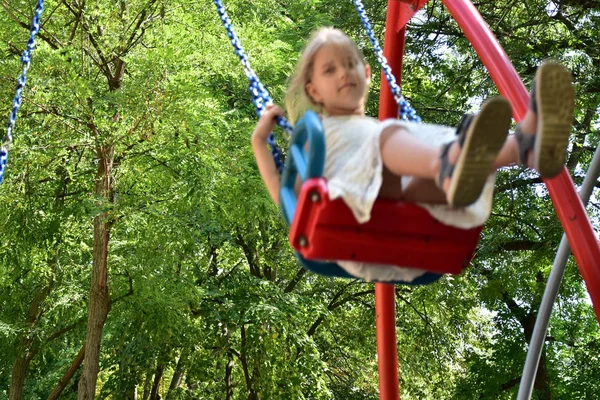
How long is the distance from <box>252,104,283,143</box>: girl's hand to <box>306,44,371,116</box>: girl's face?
0.56 feet

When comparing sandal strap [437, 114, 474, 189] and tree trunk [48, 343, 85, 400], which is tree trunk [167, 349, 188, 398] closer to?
tree trunk [48, 343, 85, 400]

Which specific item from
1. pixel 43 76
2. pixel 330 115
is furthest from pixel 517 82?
pixel 43 76

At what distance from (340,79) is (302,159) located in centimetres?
30

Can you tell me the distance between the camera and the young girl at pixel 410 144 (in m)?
2.16

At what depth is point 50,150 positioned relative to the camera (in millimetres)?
8047

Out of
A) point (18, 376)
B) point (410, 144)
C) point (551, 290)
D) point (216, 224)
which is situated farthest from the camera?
point (18, 376)

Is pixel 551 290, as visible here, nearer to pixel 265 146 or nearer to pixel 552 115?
pixel 265 146

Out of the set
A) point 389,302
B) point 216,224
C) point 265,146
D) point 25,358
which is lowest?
point 265,146

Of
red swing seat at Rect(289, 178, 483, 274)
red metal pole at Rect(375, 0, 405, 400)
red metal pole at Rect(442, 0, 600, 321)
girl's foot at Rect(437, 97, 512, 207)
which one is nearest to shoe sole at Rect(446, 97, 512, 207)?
girl's foot at Rect(437, 97, 512, 207)

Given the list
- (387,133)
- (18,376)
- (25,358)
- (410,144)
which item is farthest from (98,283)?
(410,144)

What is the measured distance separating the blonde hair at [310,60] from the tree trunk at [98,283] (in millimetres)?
5330

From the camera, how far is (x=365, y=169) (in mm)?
2543

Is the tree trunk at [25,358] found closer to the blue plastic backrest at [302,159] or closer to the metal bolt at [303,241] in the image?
the blue plastic backrest at [302,159]

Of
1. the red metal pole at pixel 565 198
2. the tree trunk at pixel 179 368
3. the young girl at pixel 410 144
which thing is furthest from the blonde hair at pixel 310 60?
the tree trunk at pixel 179 368
